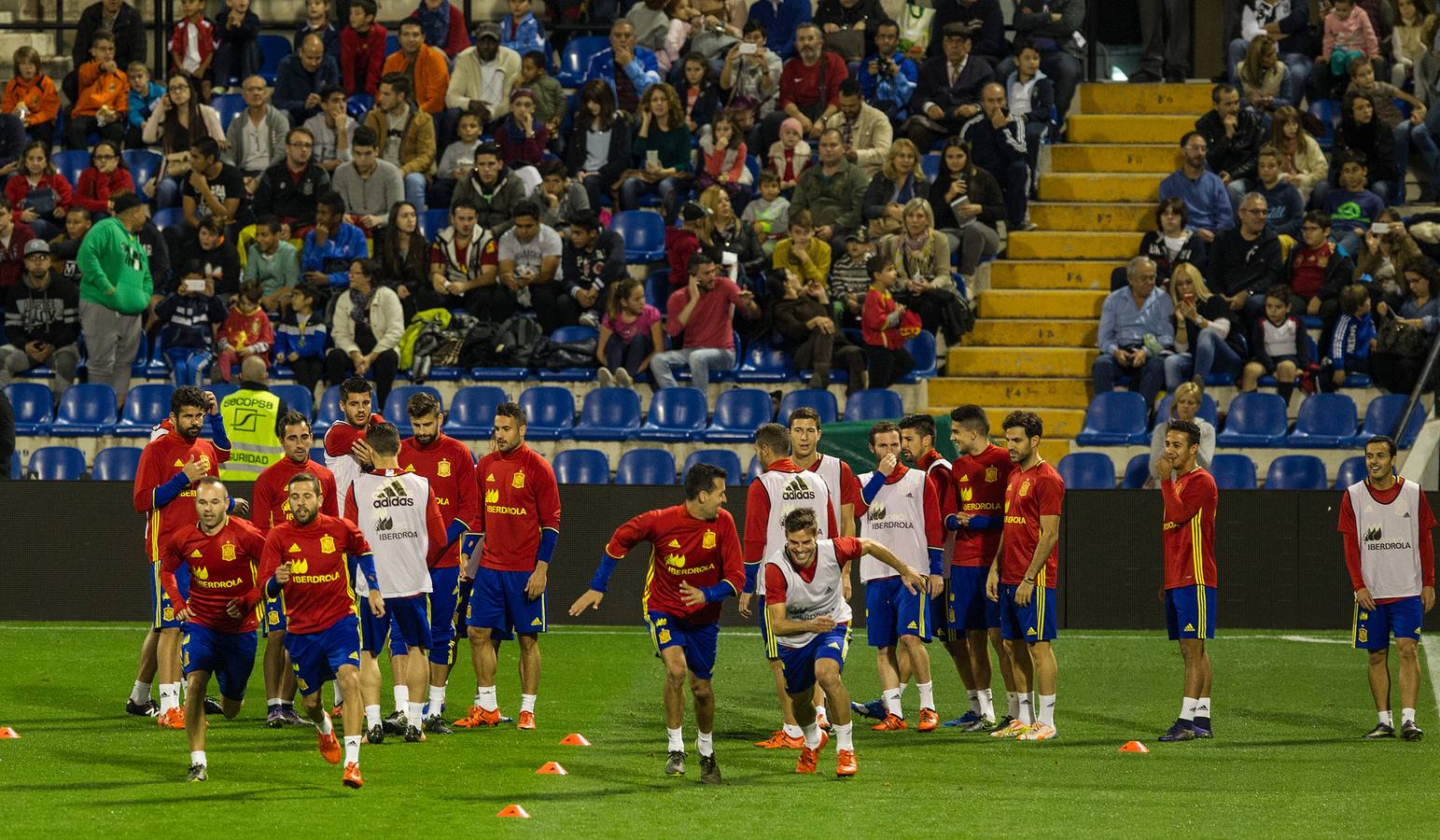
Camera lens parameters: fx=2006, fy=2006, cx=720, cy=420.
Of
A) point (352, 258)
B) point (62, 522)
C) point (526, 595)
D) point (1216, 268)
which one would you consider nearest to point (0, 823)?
point (526, 595)

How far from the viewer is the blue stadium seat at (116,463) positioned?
2016cm

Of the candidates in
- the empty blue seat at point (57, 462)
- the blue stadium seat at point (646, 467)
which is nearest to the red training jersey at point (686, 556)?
the blue stadium seat at point (646, 467)

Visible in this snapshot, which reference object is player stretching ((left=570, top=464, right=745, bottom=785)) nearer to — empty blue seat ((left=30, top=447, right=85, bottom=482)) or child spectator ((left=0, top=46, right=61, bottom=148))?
empty blue seat ((left=30, top=447, right=85, bottom=482))

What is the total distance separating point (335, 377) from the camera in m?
20.9

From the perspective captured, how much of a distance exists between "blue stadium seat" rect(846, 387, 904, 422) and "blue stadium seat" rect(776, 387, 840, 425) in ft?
0.54

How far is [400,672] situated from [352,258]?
1036 centimetres

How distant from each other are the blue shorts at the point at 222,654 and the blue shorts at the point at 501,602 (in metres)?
1.64

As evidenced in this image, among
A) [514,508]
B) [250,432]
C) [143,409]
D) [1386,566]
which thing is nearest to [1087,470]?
[1386,566]

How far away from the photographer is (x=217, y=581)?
36.9 feet

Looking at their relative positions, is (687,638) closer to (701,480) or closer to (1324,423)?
(701,480)

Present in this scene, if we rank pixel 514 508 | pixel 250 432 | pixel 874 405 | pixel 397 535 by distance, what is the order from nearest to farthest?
1. pixel 397 535
2. pixel 514 508
3. pixel 250 432
4. pixel 874 405

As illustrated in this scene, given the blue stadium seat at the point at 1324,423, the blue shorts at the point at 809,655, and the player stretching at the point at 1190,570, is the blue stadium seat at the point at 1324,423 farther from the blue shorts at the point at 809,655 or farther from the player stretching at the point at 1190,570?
the blue shorts at the point at 809,655

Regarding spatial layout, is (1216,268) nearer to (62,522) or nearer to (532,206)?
(532,206)

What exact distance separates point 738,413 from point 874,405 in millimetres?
1374
